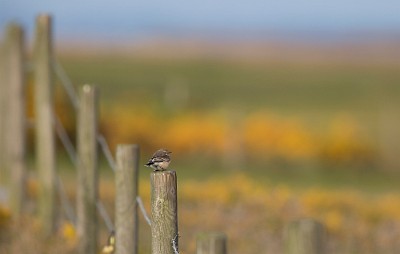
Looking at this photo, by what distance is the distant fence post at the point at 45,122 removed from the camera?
1039 centimetres

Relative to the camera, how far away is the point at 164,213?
6.05 meters

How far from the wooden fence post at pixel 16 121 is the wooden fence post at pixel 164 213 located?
5.35 m

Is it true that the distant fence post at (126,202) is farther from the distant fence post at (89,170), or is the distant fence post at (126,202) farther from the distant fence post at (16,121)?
the distant fence post at (16,121)

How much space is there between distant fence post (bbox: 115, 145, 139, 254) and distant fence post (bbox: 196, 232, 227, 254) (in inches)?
60.4

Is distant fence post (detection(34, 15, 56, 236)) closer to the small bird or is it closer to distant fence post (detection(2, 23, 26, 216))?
distant fence post (detection(2, 23, 26, 216))

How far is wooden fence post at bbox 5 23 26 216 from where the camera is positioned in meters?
11.2

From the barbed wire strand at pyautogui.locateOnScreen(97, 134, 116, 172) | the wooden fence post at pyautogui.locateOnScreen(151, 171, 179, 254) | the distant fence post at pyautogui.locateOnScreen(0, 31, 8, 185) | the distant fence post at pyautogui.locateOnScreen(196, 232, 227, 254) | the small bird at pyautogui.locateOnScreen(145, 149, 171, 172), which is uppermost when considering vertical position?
the distant fence post at pyautogui.locateOnScreen(0, 31, 8, 185)

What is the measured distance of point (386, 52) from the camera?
5856 inches

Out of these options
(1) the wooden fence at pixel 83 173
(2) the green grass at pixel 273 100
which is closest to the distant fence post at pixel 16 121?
(1) the wooden fence at pixel 83 173

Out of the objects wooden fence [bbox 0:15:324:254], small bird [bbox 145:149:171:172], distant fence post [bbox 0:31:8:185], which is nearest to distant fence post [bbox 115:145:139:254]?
wooden fence [bbox 0:15:324:254]

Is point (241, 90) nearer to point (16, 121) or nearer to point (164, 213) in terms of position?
point (16, 121)

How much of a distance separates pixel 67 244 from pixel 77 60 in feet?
265

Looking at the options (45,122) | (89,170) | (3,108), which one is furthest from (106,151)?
(3,108)

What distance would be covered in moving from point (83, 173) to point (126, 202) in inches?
59.5
